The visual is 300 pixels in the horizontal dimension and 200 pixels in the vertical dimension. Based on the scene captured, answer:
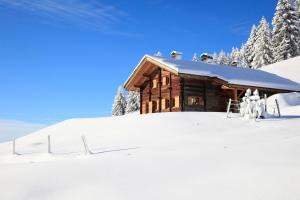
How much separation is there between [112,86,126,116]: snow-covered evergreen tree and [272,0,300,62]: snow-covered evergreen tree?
29.5 m

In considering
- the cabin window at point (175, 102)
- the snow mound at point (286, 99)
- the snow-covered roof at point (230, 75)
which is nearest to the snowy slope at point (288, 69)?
the snow-covered roof at point (230, 75)

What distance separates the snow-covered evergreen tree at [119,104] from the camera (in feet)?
215

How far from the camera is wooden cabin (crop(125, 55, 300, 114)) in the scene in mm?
27891

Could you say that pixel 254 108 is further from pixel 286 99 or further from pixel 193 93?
pixel 286 99

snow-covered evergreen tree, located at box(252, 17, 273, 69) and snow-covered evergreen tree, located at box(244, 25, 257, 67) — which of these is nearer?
snow-covered evergreen tree, located at box(252, 17, 273, 69)

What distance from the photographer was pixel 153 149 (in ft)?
40.8

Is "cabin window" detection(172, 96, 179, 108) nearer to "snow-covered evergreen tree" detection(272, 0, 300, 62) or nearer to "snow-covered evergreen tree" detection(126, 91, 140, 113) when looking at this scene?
"snow-covered evergreen tree" detection(272, 0, 300, 62)

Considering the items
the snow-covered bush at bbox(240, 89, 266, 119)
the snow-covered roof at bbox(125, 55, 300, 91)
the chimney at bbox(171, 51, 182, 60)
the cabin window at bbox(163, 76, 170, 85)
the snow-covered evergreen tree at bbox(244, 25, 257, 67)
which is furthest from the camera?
the snow-covered evergreen tree at bbox(244, 25, 257, 67)

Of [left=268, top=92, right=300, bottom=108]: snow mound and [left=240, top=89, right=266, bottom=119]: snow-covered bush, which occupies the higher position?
[left=268, top=92, right=300, bottom=108]: snow mound

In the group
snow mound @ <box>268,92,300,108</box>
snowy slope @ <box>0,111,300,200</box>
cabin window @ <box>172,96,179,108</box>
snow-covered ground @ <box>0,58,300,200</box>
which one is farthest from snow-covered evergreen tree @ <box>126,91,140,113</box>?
snowy slope @ <box>0,111,300,200</box>

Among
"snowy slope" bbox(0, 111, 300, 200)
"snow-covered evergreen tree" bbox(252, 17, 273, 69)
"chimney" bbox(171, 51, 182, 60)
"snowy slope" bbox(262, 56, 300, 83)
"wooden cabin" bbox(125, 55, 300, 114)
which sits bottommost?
"snowy slope" bbox(0, 111, 300, 200)

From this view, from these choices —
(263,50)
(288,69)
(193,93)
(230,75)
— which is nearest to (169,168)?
(193,93)

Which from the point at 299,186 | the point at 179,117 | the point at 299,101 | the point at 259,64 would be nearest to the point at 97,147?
the point at 179,117

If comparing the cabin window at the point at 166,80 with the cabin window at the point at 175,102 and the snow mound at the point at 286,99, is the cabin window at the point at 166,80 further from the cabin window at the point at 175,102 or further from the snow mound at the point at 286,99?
the snow mound at the point at 286,99
